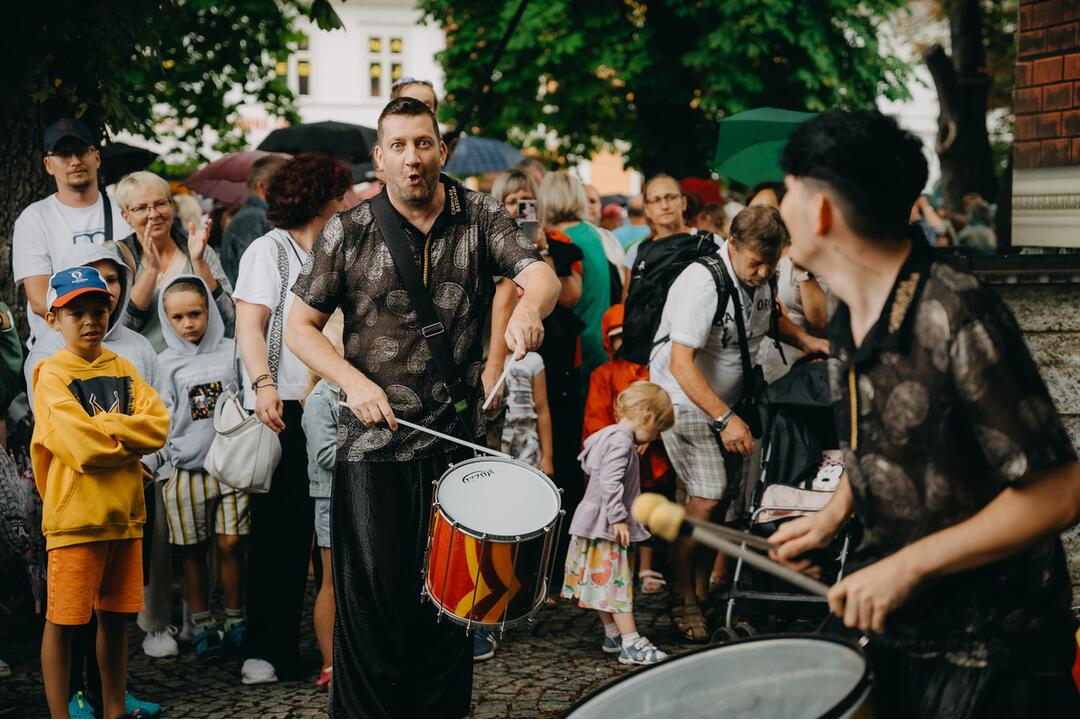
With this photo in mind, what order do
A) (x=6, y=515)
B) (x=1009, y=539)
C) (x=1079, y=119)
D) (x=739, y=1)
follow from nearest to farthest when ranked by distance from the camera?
(x=1009, y=539) < (x=6, y=515) < (x=1079, y=119) < (x=739, y=1)

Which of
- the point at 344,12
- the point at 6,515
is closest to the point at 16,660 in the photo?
the point at 6,515

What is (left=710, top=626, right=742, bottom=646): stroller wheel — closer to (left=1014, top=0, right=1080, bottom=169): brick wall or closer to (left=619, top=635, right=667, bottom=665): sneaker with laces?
(left=619, top=635, right=667, bottom=665): sneaker with laces

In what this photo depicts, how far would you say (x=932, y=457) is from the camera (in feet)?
8.24

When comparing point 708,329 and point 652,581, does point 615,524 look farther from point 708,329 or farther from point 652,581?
point 652,581

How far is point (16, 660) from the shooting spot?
6340mm

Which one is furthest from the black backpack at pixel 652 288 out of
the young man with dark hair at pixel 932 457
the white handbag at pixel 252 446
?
the young man with dark hair at pixel 932 457

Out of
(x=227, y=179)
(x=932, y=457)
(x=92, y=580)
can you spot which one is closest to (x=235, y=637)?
(x=92, y=580)

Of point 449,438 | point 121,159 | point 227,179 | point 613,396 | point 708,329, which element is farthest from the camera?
point 227,179

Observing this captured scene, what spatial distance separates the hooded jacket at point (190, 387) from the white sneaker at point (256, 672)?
40.2 inches

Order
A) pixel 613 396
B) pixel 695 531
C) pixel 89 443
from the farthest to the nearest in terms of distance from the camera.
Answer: pixel 613 396 → pixel 89 443 → pixel 695 531

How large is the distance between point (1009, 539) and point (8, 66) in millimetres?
6983

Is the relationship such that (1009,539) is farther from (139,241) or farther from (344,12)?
(344,12)

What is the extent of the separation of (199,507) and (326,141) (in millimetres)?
5478

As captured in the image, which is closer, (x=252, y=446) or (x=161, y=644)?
(x=252, y=446)
